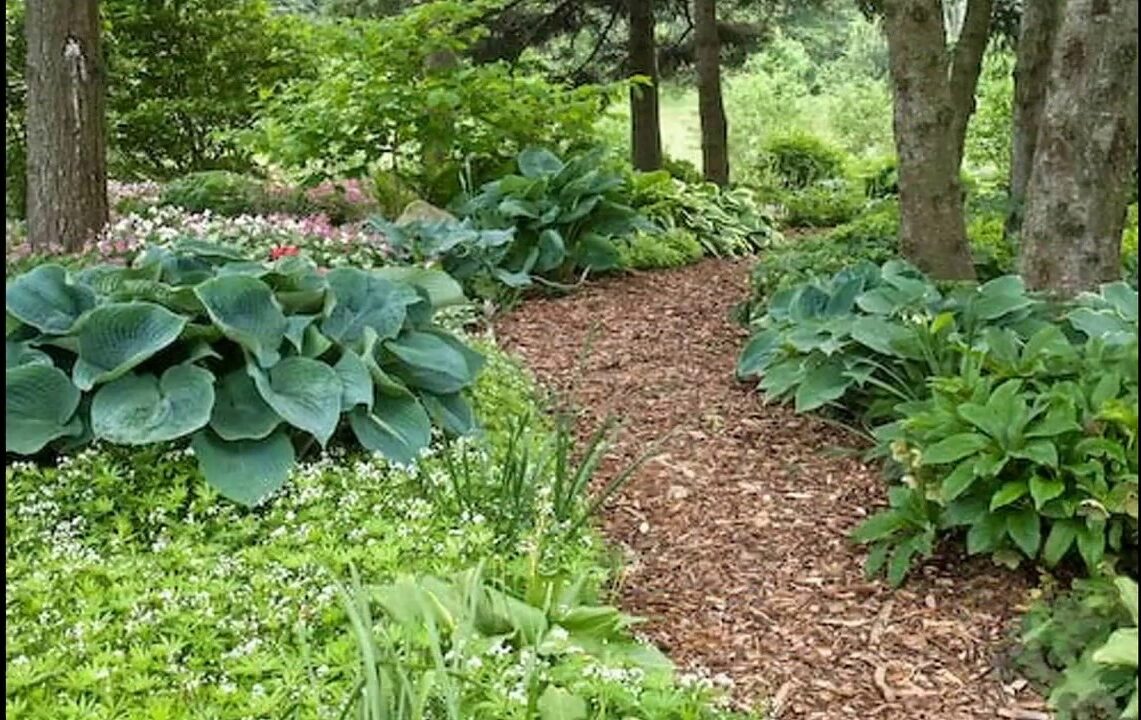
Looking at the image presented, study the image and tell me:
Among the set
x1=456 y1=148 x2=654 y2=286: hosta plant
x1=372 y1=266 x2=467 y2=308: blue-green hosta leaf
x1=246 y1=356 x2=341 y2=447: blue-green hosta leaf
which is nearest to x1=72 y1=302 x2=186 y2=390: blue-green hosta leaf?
x1=246 y1=356 x2=341 y2=447: blue-green hosta leaf

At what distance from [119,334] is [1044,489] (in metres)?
2.28

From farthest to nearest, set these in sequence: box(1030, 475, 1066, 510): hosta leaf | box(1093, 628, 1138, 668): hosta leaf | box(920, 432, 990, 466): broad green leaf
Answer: box(920, 432, 990, 466): broad green leaf < box(1030, 475, 1066, 510): hosta leaf < box(1093, 628, 1138, 668): hosta leaf

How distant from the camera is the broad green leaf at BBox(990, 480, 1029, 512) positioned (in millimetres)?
2763

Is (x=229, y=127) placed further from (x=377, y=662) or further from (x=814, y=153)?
(x=377, y=662)

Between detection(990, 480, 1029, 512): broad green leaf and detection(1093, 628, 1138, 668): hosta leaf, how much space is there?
32.7 inches

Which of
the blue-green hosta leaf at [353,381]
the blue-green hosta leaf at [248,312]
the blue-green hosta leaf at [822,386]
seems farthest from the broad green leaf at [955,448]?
the blue-green hosta leaf at [248,312]

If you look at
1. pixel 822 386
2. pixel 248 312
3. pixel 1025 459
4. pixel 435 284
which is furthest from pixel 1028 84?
pixel 248 312

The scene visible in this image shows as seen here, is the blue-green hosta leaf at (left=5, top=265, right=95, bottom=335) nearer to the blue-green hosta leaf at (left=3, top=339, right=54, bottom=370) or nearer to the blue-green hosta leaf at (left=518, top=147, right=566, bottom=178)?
the blue-green hosta leaf at (left=3, top=339, right=54, bottom=370)

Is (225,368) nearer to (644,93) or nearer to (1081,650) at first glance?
(1081,650)

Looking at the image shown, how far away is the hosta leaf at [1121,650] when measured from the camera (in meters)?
1.85

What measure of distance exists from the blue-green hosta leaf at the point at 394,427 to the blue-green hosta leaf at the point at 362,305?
24 centimetres

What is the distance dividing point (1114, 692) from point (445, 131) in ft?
19.4

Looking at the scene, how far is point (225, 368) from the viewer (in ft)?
10.8

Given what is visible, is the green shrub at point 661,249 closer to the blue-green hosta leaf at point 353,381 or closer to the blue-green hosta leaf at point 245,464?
the blue-green hosta leaf at point 353,381
